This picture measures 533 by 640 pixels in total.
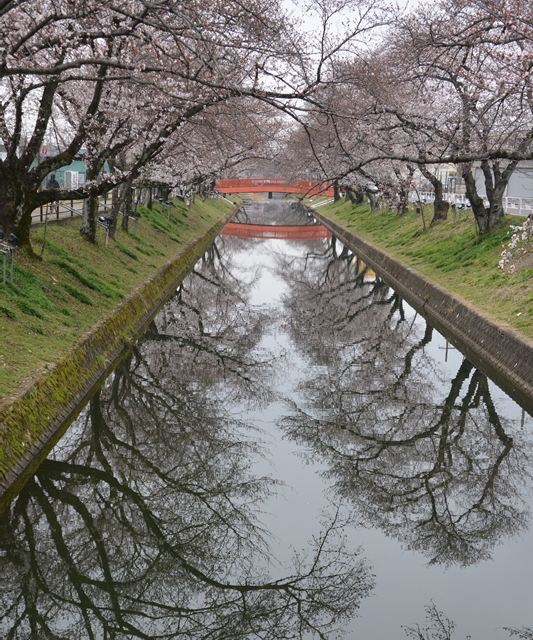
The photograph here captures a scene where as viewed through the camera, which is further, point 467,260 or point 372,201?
point 372,201

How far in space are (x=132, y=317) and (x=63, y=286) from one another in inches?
96.0

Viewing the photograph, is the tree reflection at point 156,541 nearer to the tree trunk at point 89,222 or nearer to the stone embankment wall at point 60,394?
the stone embankment wall at point 60,394

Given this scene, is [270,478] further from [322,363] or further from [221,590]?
[322,363]

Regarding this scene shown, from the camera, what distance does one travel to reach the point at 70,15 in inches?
383

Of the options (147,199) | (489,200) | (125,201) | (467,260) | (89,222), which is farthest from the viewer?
(147,199)

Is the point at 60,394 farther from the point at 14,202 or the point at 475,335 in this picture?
the point at 475,335

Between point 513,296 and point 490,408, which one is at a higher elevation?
point 513,296

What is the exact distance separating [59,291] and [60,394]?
14.6 feet

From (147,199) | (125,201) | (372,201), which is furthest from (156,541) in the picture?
(372,201)

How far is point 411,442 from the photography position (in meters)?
11.2

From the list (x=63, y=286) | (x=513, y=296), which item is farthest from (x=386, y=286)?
(x=63, y=286)

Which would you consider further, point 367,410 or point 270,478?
point 367,410

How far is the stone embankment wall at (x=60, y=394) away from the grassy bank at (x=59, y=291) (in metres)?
0.21

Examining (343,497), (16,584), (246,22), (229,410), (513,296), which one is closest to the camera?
(16,584)
